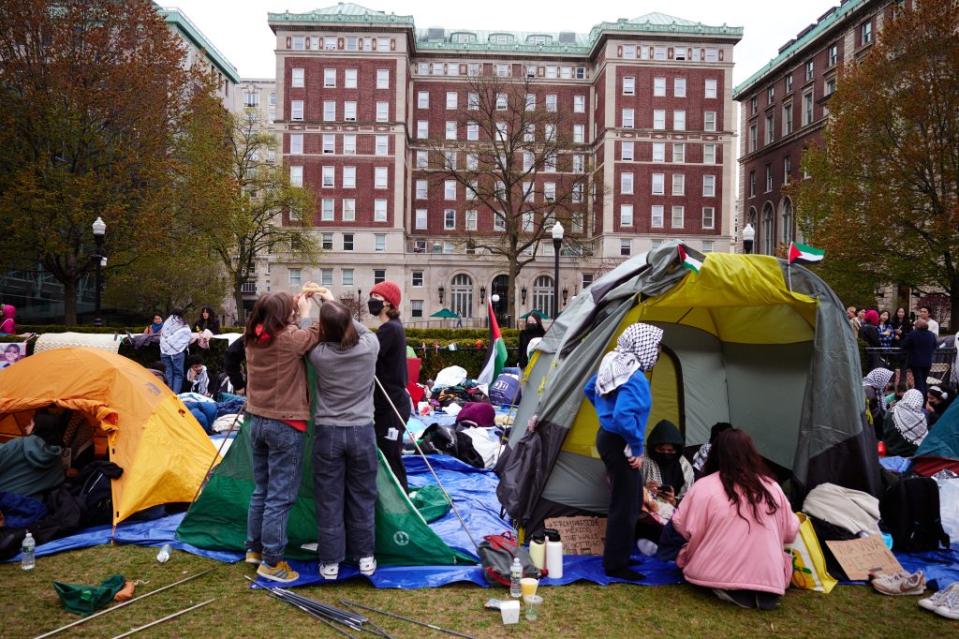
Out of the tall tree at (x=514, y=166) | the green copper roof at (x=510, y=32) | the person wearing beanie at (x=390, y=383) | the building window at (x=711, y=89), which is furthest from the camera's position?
the building window at (x=711, y=89)

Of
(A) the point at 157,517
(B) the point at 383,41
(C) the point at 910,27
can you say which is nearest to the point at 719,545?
(A) the point at 157,517

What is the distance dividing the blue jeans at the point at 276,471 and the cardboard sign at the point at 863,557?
4.12 metres

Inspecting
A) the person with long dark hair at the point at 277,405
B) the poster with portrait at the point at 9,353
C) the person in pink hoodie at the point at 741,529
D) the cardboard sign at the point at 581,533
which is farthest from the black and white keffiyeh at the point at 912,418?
the poster with portrait at the point at 9,353

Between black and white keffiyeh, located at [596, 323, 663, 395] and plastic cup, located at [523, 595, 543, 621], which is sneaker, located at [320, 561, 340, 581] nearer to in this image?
plastic cup, located at [523, 595, 543, 621]

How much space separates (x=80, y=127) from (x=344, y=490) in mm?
21507

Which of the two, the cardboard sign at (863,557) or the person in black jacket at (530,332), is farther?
the person in black jacket at (530,332)

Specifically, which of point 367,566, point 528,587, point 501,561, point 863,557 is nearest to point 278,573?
point 367,566

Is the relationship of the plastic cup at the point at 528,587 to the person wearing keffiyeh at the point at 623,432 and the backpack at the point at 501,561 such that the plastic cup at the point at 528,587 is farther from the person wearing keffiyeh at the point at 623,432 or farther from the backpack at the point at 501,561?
the person wearing keffiyeh at the point at 623,432

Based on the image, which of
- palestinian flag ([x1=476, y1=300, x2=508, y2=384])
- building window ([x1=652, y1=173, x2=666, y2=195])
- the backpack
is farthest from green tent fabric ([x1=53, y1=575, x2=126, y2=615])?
building window ([x1=652, y1=173, x2=666, y2=195])

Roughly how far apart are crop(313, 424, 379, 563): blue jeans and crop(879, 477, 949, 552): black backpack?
439 centimetres

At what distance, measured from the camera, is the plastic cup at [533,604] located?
439 cm

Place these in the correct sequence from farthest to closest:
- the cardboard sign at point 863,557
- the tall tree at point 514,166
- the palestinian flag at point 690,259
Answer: the tall tree at point 514,166, the palestinian flag at point 690,259, the cardboard sign at point 863,557

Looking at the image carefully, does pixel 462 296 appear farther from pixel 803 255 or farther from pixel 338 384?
pixel 338 384

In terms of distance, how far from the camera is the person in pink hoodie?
4508 mm
